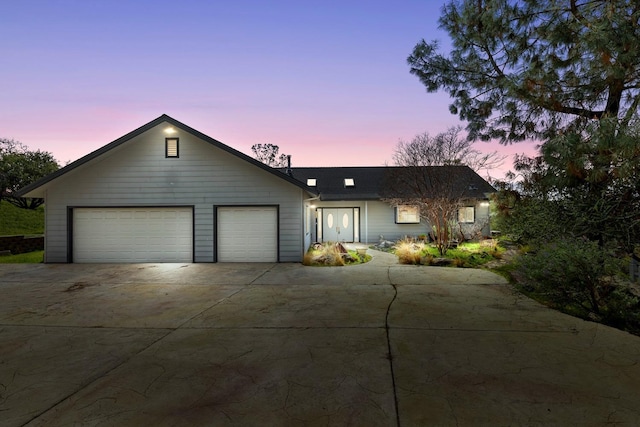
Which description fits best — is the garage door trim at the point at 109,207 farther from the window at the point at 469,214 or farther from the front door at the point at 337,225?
the window at the point at 469,214

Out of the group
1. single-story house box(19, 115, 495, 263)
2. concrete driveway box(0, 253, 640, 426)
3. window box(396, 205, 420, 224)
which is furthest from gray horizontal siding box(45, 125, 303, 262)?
window box(396, 205, 420, 224)

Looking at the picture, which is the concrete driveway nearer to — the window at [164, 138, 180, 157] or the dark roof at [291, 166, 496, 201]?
the window at [164, 138, 180, 157]

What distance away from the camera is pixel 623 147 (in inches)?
135

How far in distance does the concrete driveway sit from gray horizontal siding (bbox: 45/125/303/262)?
14.7 feet

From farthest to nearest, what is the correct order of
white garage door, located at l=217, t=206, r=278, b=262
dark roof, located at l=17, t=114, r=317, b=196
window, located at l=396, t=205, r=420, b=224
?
window, located at l=396, t=205, r=420, b=224, white garage door, located at l=217, t=206, r=278, b=262, dark roof, located at l=17, t=114, r=317, b=196

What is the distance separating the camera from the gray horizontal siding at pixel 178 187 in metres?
10.7

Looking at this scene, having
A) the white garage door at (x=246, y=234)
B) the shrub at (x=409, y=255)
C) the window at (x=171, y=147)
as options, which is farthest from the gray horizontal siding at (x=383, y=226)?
the window at (x=171, y=147)

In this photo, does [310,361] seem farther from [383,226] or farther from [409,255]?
[383,226]

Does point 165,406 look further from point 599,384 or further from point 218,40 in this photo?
point 218,40

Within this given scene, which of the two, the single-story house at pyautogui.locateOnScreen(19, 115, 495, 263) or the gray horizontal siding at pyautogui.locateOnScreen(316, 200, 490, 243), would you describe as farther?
the gray horizontal siding at pyautogui.locateOnScreen(316, 200, 490, 243)

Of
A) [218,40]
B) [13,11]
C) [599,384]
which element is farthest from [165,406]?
[13,11]

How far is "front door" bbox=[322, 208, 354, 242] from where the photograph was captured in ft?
55.8

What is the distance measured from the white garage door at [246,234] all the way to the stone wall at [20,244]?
11.1 meters

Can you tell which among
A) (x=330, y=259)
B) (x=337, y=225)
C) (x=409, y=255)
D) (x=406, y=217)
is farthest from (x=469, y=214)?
(x=330, y=259)
